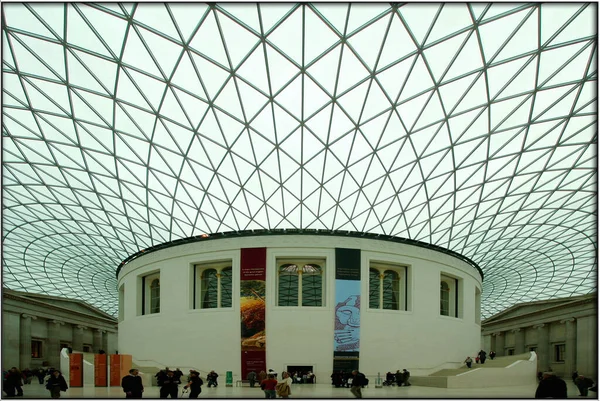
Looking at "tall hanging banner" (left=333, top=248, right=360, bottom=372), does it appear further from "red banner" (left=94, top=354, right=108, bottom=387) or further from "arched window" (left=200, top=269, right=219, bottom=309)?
"red banner" (left=94, top=354, right=108, bottom=387)

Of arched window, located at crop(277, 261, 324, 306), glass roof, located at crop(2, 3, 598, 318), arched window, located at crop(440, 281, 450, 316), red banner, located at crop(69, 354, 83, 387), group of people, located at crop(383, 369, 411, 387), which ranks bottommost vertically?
group of people, located at crop(383, 369, 411, 387)

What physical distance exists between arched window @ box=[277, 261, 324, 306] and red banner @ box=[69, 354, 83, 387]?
15.0 m

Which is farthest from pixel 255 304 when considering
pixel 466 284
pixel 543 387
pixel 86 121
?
pixel 543 387

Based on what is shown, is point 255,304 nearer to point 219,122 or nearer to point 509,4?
point 219,122

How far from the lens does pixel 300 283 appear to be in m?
39.5

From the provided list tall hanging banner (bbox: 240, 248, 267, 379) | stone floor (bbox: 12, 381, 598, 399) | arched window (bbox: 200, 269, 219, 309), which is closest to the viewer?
stone floor (bbox: 12, 381, 598, 399)

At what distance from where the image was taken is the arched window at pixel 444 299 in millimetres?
45656

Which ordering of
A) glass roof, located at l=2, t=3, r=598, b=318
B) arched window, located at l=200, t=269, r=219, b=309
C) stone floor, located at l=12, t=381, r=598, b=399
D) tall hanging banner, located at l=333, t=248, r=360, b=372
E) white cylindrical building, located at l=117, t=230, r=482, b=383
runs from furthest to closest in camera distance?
arched window, located at l=200, t=269, r=219, b=309 → white cylindrical building, located at l=117, t=230, r=482, b=383 → tall hanging banner, located at l=333, t=248, r=360, b=372 → glass roof, located at l=2, t=3, r=598, b=318 → stone floor, located at l=12, t=381, r=598, b=399

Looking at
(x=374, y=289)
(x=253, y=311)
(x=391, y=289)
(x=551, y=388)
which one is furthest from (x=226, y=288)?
(x=551, y=388)

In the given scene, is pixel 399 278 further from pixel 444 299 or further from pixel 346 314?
pixel 346 314

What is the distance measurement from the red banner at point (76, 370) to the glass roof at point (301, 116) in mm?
14724

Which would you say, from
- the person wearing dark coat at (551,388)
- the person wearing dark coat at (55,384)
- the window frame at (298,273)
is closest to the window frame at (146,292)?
the window frame at (298,273)

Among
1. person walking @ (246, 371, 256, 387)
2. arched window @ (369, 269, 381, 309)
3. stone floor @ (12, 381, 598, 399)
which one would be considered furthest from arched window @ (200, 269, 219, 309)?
arched window @ (369, 269, 381, 309)

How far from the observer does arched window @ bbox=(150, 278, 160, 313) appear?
44.5 meters
